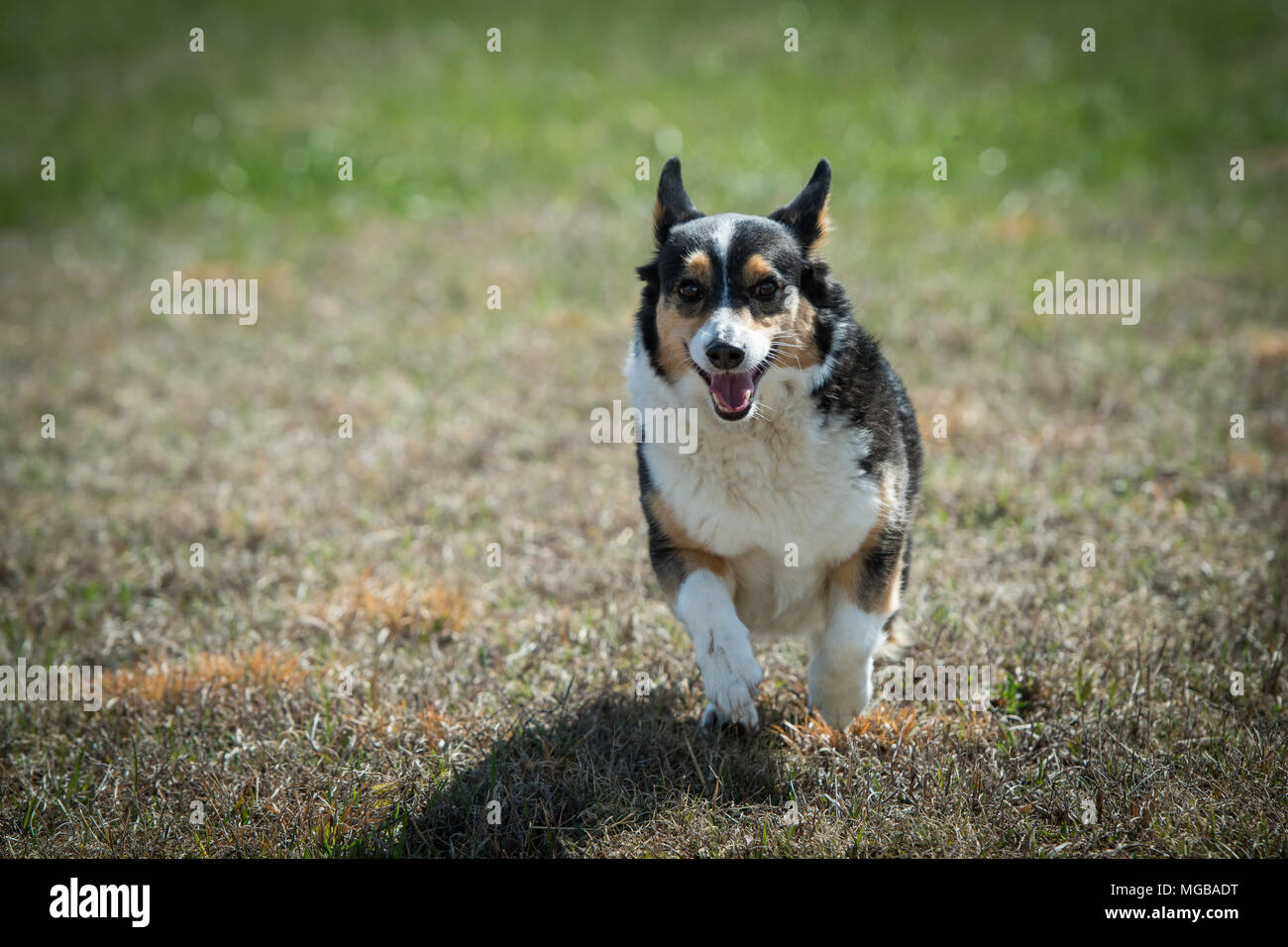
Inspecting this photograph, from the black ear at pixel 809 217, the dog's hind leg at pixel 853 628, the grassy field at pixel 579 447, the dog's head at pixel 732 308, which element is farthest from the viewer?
the black ear at pixel 809 217

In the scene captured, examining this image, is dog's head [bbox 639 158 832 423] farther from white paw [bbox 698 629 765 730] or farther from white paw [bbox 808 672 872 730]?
white paw [bbox 808 672 872 730]

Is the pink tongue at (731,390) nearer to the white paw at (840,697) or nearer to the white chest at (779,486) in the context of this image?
the white chest at (779,486)

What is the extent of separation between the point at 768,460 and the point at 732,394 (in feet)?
0.93

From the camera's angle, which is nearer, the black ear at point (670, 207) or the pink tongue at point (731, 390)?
the pink tongue at point (731, 390)

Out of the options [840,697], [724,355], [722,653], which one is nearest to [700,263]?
[724,355]

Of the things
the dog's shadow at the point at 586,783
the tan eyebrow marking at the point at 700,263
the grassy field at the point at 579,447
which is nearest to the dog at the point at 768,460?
the tan eyebrow marking at the point at 700,263

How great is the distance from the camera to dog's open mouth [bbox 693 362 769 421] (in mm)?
3676

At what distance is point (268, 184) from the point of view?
13.5m

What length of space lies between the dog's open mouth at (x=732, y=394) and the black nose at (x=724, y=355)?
0.09m

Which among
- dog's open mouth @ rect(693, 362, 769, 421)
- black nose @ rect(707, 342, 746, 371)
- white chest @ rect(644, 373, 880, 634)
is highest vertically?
black nose @ rect(707, 342, 746, 371)

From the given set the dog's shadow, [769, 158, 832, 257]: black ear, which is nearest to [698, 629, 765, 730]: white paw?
the dog's shadow

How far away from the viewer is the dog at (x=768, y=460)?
3.72m

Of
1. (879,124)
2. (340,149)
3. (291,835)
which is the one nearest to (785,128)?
(879,124)
